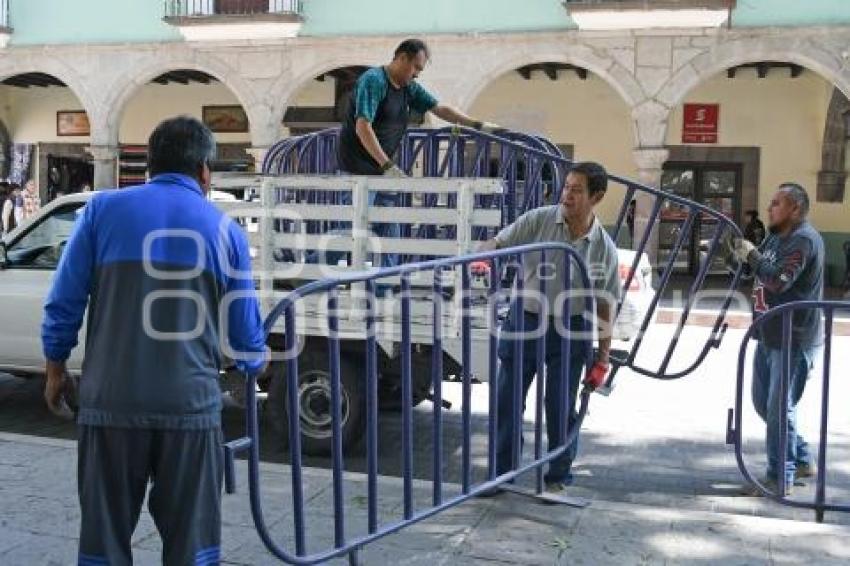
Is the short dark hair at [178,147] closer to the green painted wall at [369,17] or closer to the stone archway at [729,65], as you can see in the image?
the stone archway at [729,65]

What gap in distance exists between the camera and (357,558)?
3.73 meters

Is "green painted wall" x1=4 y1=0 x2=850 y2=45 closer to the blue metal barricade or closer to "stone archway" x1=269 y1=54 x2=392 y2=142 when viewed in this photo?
"stone archway" x1=269 y1=54 x2=392 y2=142

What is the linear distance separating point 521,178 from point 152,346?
374 centimetres

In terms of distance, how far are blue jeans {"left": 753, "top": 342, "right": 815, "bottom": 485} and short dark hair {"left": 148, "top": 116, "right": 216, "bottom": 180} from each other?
3327 mm

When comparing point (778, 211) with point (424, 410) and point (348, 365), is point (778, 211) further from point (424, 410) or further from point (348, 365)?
point (424, 410)

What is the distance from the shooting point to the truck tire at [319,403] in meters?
5.91

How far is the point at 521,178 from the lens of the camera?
20.5ft

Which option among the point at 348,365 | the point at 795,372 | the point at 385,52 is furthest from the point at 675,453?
the point at 385,52

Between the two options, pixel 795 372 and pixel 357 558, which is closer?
pixel 357 558

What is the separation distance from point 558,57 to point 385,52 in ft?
9.88

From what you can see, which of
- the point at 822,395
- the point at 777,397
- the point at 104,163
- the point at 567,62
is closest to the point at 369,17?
the point at 567,62

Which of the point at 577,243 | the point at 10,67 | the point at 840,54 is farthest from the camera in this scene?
the point at 10,67

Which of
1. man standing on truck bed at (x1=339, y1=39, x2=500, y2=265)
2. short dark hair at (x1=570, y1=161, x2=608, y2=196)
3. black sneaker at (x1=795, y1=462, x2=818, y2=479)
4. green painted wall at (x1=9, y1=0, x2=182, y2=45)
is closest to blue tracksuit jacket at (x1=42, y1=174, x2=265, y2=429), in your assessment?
short dark hair at (x1=570, y1=161, x2=608, y2=196)

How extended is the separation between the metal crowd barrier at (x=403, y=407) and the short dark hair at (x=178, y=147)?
1.73 ft
